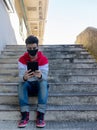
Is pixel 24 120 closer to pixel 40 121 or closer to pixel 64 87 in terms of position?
pixel 40 121

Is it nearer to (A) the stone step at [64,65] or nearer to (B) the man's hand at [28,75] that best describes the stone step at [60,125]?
(B) the man's hand at [28,75]

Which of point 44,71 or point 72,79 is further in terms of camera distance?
point 72,79

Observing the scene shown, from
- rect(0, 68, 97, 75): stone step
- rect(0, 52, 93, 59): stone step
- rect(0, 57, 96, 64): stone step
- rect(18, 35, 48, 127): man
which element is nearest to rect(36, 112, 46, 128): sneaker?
rect(18, 35, 48, 127): man

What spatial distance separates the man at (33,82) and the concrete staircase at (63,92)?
0.38 feet

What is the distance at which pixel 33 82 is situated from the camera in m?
2.51

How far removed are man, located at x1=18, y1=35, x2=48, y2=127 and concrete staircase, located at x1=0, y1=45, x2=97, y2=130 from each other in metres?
0.12

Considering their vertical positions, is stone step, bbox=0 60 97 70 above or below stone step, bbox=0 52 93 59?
below

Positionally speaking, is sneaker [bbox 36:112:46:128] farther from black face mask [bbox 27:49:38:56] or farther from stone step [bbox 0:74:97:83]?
stone step [bbox 0:74:97:83]

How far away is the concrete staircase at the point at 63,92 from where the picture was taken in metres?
2.40

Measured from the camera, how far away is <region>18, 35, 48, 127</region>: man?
2317mm

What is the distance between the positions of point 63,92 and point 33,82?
58 cm

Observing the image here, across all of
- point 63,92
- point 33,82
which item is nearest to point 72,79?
point 63,92

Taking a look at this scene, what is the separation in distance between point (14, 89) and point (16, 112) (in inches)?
23.3

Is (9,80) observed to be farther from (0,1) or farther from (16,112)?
(0,1)
